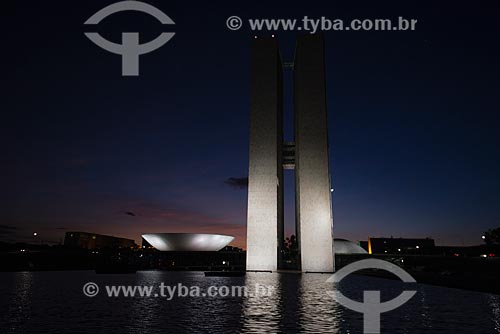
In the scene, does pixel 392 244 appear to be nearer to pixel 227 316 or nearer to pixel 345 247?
pixel 345 247

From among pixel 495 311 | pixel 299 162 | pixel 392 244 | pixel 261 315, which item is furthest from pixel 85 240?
pixel 495 311

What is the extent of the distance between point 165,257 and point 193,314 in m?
53.9

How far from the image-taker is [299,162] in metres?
50.8

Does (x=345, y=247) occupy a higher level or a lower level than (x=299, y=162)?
lower

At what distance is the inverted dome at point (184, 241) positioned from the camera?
5566 centimetres

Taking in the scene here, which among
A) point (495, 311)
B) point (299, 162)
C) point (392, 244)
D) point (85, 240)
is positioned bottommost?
point (495, 311)

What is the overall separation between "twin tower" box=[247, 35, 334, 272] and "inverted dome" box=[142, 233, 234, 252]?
9.27 metres

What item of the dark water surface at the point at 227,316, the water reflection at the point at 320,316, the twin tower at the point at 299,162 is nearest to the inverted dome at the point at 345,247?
the twin tower at the point at 299,162

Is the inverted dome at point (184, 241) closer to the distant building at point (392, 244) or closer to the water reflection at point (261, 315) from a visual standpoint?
the water reflection at point (261, 315)

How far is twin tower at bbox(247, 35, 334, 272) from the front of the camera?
48.1 meters

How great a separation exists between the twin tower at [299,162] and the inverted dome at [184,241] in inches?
365

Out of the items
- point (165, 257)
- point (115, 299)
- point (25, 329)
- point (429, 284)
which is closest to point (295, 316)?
point (25, 329)

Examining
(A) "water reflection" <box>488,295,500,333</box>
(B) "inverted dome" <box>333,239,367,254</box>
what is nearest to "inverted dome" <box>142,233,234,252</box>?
(B) "inverted dome" <box>333,239,367,254</box>

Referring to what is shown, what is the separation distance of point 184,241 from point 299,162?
18.0 meters
